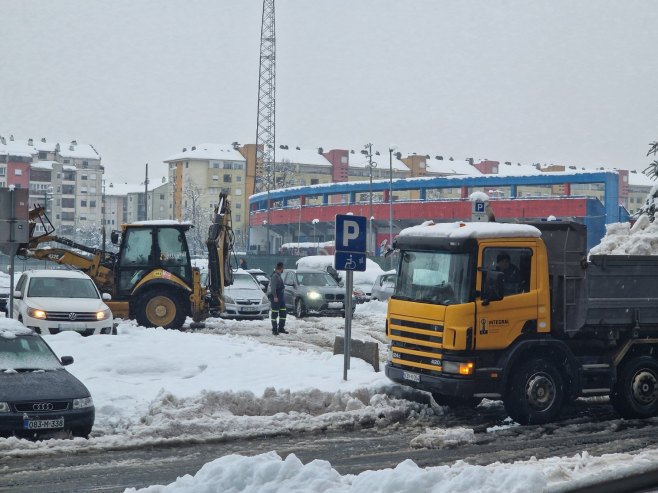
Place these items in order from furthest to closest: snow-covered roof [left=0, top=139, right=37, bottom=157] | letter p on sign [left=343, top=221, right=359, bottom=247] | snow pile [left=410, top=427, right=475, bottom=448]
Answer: snow-covered roof [left=0, top=139, right=37, bottom=157], letter p on sign [left=343, top=221, right=359, bottom=247], snow pile [left=410, top=427, right=475, bottom=448]

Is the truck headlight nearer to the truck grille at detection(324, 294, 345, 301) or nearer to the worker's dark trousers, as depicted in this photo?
the worker's dark trousers

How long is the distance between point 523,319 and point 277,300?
45.0 feet

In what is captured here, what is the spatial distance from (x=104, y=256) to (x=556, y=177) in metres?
48.4

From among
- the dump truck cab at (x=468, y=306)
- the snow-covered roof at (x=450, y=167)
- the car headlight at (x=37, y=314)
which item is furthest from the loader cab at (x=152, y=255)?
the snow-covered roof at (x=450, y=167)

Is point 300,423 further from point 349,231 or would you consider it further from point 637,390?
point 637,390

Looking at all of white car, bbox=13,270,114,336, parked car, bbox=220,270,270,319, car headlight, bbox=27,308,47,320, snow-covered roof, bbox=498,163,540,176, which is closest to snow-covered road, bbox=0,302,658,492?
white car, bbox=13,270,114,336

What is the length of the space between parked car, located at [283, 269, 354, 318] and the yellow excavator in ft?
19.9

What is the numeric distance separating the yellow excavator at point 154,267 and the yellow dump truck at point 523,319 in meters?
12.9

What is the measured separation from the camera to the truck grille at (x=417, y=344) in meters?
12.8

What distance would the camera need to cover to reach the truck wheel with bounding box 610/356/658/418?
44.3ft

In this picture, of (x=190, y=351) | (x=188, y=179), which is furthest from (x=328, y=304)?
(x=188, y=179)

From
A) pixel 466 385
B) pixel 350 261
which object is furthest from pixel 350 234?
pixel 466 385

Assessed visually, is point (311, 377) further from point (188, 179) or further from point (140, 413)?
point (188, 179)

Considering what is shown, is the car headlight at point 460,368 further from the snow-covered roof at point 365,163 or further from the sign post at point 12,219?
the snow-covered roof at point 365,163
